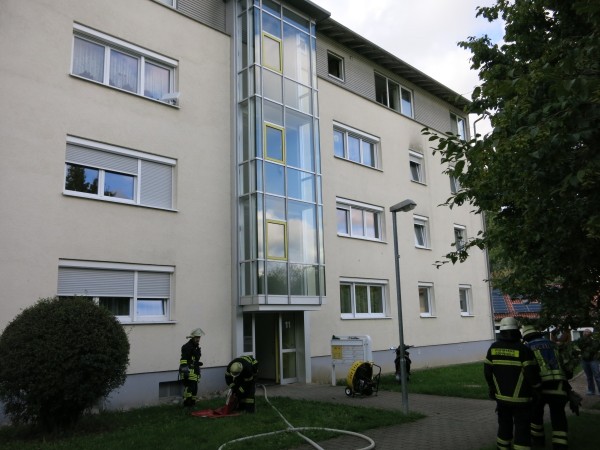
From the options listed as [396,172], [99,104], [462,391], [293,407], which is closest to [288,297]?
[293,407]

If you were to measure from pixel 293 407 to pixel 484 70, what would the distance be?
282 inches

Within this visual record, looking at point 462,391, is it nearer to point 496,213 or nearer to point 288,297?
point 288,297

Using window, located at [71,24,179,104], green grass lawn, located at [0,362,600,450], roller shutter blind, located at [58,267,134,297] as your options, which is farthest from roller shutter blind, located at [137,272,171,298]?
window, located at [71,24,179,104]

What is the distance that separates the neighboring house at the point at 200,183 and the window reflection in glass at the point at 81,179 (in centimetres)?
4

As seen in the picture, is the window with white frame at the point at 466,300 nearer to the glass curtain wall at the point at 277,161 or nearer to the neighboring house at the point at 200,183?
the neighboring house at the point at 200,183

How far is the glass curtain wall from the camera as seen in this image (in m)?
13.7

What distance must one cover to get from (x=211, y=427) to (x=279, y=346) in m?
6.13

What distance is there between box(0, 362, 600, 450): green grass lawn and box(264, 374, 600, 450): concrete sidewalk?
0.25 meters

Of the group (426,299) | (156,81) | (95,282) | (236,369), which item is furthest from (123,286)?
(426,299)

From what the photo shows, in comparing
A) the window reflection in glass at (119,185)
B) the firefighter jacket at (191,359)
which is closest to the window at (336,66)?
the window reflection in glass at (119,185)

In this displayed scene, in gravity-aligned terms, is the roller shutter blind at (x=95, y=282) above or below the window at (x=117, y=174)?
below

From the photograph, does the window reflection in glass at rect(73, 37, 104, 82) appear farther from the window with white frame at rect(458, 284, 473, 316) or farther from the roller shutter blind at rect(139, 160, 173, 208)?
the window with white frame at rect(458, 284, 473, 316)

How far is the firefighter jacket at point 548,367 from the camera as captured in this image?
706 cm

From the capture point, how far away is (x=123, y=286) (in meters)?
12.0
